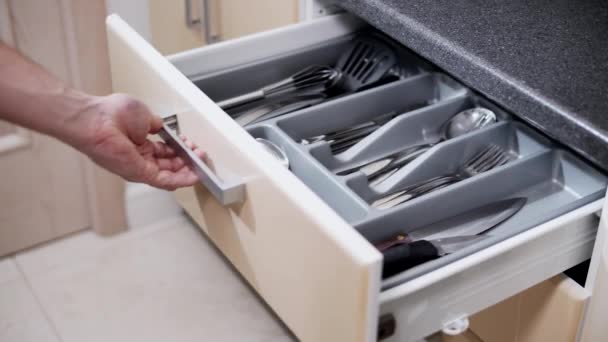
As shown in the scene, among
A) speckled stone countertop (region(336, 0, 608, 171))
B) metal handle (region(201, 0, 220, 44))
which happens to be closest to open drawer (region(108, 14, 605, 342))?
speckled stone countertop (region(336, 0, 608, 171))

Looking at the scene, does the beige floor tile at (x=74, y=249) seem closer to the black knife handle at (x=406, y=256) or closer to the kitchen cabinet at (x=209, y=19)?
the kitchen cabinet at (x=209, y=19)

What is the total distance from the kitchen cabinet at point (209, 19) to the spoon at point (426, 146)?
0.32 metres

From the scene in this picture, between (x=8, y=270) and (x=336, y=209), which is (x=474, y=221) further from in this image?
(x=8, y=270)

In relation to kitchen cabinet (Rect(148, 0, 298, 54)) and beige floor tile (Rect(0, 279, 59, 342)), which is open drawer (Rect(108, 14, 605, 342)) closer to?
kitchen cabinet (Rect(148, 0, 298, 54))

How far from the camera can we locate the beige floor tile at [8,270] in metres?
1.58

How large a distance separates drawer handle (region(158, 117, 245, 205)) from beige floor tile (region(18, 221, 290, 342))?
56cm

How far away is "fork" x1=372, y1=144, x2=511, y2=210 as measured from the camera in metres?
0.99

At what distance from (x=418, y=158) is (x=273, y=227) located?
25cm

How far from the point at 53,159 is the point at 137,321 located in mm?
377

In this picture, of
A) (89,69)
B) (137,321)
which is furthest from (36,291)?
(89,69)

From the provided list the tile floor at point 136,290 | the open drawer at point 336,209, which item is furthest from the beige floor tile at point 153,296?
the open drawer at point 336,209

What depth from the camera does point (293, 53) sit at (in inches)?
47.0

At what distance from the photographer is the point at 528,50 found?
0.94 meters

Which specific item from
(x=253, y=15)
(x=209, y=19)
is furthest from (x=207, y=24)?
(x=253, y=15)
